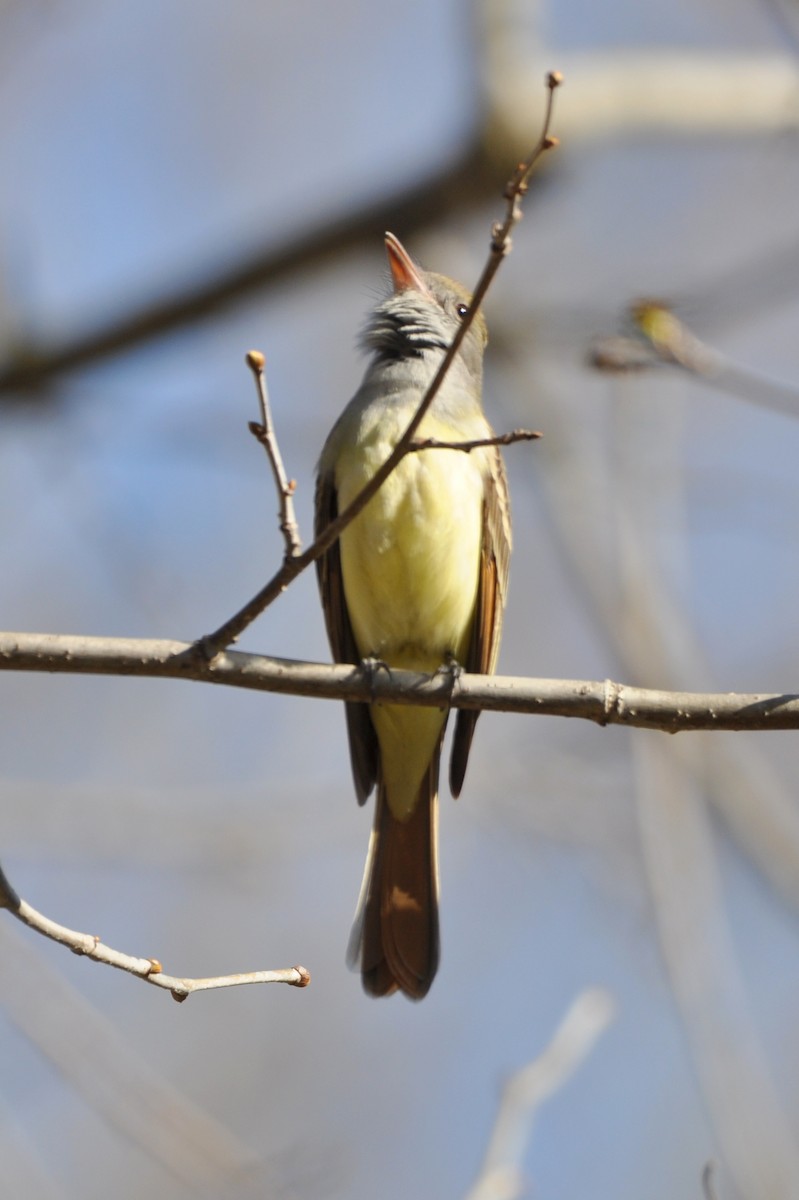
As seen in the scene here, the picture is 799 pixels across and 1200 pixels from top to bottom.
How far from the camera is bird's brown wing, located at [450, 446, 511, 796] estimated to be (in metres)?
5.46

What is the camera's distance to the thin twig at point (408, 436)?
3.10 metres

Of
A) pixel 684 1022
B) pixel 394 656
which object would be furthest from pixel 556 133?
pixel 684 1022

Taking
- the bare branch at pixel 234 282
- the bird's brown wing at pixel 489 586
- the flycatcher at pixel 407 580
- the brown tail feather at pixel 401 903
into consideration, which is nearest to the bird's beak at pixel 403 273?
the flycatcher at pixel 407 580

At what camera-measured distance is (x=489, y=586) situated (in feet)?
18.0

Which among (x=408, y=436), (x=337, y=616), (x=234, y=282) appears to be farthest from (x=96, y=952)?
(x=234, y=282)

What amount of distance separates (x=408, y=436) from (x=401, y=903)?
2737 mm

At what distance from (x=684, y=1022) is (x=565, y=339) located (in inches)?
154

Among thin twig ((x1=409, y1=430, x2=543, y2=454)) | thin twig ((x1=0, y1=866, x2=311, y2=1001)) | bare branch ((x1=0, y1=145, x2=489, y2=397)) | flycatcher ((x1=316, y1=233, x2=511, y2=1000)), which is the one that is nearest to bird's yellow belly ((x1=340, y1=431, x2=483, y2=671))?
flycatcher ((x1=316, y1=233, x2=511, y2=1000))

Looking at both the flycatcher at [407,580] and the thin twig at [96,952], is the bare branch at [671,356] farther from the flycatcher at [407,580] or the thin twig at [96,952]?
the thin twig at [96,952]

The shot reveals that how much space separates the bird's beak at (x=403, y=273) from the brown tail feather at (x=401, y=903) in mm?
1987

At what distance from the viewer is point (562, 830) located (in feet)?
24.8

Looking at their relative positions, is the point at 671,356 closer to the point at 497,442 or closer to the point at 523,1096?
the point at 497,442

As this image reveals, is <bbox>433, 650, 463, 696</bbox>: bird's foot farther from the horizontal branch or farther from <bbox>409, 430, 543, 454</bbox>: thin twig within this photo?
<bbox>409, 430, 543, 454</bbox>: thin twig

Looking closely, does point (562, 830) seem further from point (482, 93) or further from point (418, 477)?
point (482, 93)
